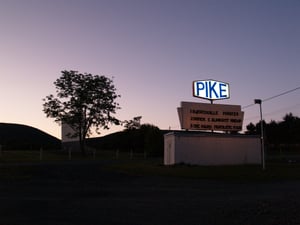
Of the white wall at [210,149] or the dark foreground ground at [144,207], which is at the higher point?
the white wall at [210,149]

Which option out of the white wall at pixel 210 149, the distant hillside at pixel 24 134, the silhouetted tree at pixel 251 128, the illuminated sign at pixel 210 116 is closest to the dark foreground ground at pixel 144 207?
the white wall at pixel 210 149

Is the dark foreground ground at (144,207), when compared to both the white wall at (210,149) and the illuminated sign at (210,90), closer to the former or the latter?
the white wall at (210,149)

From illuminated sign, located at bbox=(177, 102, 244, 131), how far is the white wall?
2.53ft

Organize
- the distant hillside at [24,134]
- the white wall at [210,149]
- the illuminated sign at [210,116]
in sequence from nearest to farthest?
the white wall at [210,149] < the illuminated sign at [210,116] < the distant hillside at [24,134]

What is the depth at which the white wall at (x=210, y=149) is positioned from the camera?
1249 inches

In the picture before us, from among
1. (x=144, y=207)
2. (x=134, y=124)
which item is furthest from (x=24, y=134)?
(x=144, y=207)

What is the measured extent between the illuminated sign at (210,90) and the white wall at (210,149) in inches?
152

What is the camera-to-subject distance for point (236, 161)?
33844 millimetres

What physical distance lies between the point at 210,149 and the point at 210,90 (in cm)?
566

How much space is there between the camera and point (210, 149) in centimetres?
3281

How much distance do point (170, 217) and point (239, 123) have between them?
86.6 ft

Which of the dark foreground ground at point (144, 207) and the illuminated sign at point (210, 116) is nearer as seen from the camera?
the dark foreground ground at point (144, 207)

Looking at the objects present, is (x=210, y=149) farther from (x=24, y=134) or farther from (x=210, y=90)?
(x=24, y=134)

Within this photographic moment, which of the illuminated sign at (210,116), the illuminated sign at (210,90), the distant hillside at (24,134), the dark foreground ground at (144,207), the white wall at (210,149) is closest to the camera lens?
the dark foreground ground at (144,207)
